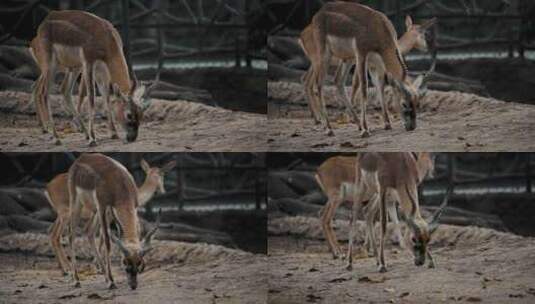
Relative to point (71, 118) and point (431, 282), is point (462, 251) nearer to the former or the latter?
point (431, 282)

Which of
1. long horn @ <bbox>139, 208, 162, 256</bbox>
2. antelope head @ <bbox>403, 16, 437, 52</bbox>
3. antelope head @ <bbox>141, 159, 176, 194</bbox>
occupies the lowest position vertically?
long horn @ <bbox>139, 208, 162, 256</bbox>

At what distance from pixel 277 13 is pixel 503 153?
4.75ft

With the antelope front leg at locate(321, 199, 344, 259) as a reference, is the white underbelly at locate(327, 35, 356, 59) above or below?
above

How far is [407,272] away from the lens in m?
4.61

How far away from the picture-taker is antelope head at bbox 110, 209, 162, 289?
4582mm

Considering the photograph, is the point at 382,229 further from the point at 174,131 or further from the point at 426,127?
the point at 174,131

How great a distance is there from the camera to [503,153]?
4578 millimetres

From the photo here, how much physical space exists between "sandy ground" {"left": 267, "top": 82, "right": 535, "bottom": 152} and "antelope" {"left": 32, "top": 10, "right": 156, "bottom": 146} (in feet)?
2.49

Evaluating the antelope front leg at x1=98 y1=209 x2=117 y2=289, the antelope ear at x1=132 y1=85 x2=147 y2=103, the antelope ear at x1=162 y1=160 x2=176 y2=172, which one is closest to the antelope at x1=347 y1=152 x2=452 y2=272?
the antelope ear at x1=162 y1=160 x2=176 y2=172

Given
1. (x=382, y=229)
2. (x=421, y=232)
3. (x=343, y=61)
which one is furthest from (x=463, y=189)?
(x=343, y=61)

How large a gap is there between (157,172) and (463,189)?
168 centimetres

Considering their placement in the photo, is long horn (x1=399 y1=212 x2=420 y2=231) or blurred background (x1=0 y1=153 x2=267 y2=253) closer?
long horn (x1=399 y1=212 x2=420 y2=231)

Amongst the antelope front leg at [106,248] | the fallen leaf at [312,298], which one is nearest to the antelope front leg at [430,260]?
the fallen leaf at [312,298]

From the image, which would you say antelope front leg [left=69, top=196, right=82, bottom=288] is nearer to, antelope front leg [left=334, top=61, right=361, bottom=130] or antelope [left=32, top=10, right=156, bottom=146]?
antelope [left=32, top=10, right=156, bottom=146]
